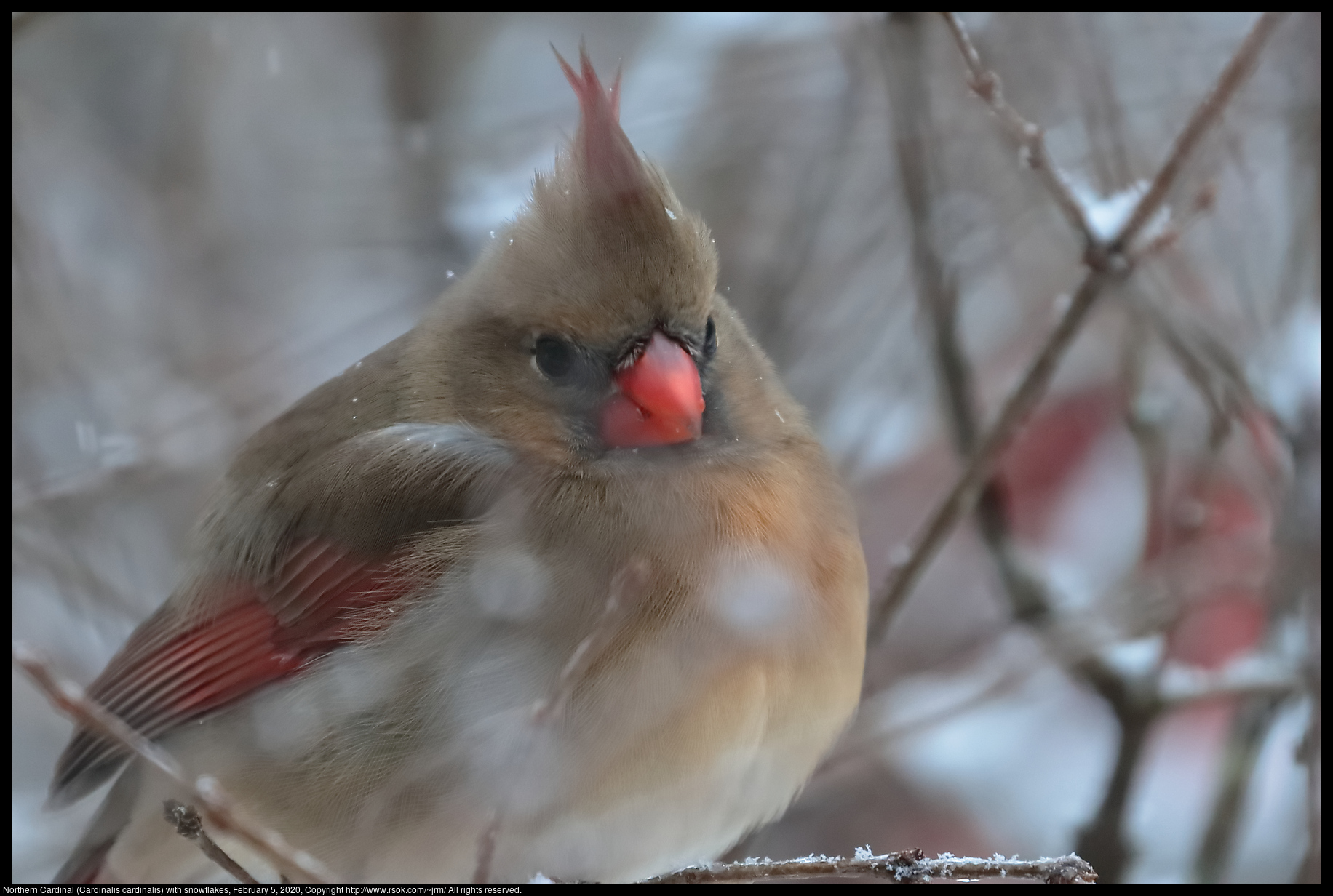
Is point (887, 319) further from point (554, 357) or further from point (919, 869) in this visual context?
point (919, 869)

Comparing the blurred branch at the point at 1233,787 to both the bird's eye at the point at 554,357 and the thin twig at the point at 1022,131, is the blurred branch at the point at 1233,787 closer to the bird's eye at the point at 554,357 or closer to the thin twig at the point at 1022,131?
the thin twig at the point at 1022,131

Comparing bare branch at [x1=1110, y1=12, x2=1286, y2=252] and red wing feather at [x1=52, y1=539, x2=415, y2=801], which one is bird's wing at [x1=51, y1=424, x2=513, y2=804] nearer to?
red wing feather at [x1=52, y1=539, x2=415, y2=801]

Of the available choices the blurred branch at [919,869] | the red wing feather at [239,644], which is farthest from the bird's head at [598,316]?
the blurred branch at [919,869]

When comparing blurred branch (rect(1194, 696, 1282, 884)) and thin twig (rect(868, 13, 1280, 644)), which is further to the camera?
blurred branch (rect(1194, 696, 1282, 884))

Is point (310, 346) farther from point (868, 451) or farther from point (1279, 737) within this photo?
point (1279, 737)

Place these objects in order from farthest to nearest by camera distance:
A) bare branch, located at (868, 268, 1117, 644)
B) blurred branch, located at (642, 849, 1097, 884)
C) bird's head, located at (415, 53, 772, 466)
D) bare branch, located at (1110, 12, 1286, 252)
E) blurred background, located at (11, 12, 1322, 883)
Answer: blurred background, located at (11, 12, 1322, 883), bare branch, located at (868, 268, 1117, 644), bird's head, located at (415, 53, 772, 466), bare branch, located at (1110, 12, 1286, 252), blurred branch, located at (642, 849, 1097, 884)

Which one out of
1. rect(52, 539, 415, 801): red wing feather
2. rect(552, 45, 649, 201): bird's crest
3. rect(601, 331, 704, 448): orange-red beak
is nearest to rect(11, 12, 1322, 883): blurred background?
rect(552, 45, 649, 201): bird's crest
